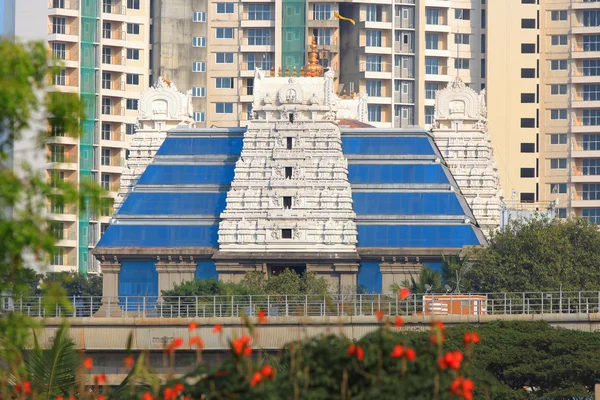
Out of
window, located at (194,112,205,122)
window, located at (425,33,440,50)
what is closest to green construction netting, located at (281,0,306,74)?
window, located at (194,112,205,122)

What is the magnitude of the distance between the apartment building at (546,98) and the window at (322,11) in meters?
16.7

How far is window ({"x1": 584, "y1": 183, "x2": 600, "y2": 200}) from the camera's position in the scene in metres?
189

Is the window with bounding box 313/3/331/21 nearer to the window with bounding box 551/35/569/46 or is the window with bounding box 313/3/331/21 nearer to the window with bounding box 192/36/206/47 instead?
the window with bounding box 192/36/206/47

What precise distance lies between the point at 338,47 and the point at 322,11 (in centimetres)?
414

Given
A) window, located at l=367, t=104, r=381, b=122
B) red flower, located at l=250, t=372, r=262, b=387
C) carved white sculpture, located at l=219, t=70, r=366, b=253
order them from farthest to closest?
window, located at l=367, t=104, r=381, b=122, carved white sculpture, located at l=219, t=70, r=366, b=253, red flower, located at l=250, t=372, r=262, b=387

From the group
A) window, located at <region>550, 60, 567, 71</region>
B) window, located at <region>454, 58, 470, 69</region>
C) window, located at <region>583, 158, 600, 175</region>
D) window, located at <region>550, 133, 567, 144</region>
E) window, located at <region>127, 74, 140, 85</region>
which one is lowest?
window, located at <region>583, 158, 600, 175</region>

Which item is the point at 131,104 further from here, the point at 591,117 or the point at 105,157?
the point at 591,117

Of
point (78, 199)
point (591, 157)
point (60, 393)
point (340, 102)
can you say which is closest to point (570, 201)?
point (591, 157)

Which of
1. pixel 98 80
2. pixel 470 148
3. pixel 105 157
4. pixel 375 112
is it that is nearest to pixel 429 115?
pixel 375 112

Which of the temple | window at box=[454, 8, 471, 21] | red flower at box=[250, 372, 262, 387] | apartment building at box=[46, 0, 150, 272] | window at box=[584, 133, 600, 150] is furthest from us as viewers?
window at box=[454, 8, 471, 21]

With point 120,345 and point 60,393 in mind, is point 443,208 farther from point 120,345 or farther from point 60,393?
point 60,393

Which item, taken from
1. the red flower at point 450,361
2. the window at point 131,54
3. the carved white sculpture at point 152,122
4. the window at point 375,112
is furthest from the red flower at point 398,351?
the window at point 375,112

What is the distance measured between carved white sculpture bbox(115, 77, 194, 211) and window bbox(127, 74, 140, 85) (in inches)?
1209

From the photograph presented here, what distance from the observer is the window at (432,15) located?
194512 mm
